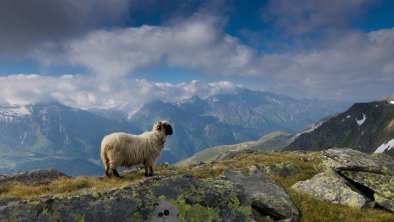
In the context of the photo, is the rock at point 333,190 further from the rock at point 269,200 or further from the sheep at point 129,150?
the sheep at point 129,150

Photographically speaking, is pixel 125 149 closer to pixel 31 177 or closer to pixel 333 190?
pixel 31 177

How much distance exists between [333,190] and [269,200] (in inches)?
246

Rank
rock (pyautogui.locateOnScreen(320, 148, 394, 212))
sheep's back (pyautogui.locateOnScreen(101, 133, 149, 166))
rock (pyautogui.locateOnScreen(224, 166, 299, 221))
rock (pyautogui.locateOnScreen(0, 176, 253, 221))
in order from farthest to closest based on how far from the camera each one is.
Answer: sheep's back (pyautogui.locateOnScreen(101, 133, 149, 166))
rock (pyautogui.locateOnScreen(320, 148, 394, 212))
rock (pyautogui.locateOnScreen(224, 166, 299, 221))
rock (pyautogui.locateOnScreen(0, 176, 253, 221))

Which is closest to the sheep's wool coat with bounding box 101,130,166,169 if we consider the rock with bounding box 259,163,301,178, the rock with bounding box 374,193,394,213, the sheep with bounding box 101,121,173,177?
the sheep with bounding box 101,121,173,177

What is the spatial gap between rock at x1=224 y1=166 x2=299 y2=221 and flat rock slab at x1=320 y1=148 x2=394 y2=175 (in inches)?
265

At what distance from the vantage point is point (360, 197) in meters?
20.0

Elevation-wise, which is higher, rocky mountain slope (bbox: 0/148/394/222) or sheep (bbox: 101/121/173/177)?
sheep (bbox: 101/121/173/177)

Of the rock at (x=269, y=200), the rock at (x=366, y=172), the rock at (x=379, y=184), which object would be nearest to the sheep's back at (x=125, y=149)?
the rock at (x=269, y=200)

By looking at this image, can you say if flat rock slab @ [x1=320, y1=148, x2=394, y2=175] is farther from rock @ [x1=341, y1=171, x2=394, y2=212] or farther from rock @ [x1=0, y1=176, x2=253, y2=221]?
rock @ [x1=0, y1=176, x2=253, y2=221]

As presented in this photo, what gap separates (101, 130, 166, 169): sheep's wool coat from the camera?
25.8m

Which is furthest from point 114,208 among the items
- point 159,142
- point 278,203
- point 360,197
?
point 159,142

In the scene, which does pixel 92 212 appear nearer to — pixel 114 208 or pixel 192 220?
pixel 114 208

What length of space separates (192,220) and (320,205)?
9.19m

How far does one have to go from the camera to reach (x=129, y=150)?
26.3 m
